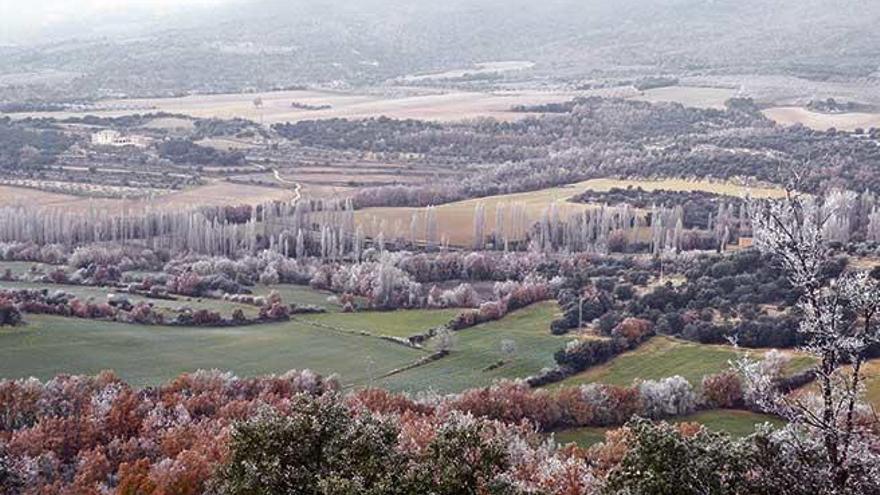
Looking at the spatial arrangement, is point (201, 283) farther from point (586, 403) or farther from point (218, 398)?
point (586, 403)

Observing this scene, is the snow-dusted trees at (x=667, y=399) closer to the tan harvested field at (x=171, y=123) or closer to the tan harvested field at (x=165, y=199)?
the tan harvested field at (x=165, y=199)

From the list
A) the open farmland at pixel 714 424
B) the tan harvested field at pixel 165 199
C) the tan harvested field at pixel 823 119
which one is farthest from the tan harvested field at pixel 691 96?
the open farmland at pixel 714 424

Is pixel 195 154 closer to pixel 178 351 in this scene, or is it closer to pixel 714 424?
pixel 178 351

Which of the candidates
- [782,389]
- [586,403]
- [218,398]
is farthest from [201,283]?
[782,389]

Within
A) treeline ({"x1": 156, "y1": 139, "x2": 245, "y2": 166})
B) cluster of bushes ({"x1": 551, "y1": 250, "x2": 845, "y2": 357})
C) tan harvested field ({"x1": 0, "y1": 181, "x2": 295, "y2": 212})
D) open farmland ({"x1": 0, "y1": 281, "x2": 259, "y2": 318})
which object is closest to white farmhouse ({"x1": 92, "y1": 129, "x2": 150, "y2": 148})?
treeline ({"x1": 156, "y1": 139, "x2": 245, "y2": 166})

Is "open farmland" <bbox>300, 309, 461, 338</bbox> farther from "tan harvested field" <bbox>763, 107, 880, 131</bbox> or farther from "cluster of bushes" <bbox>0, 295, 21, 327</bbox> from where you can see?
"tan harvested field" <bbox>763, 107, 880, 131</bbox>
